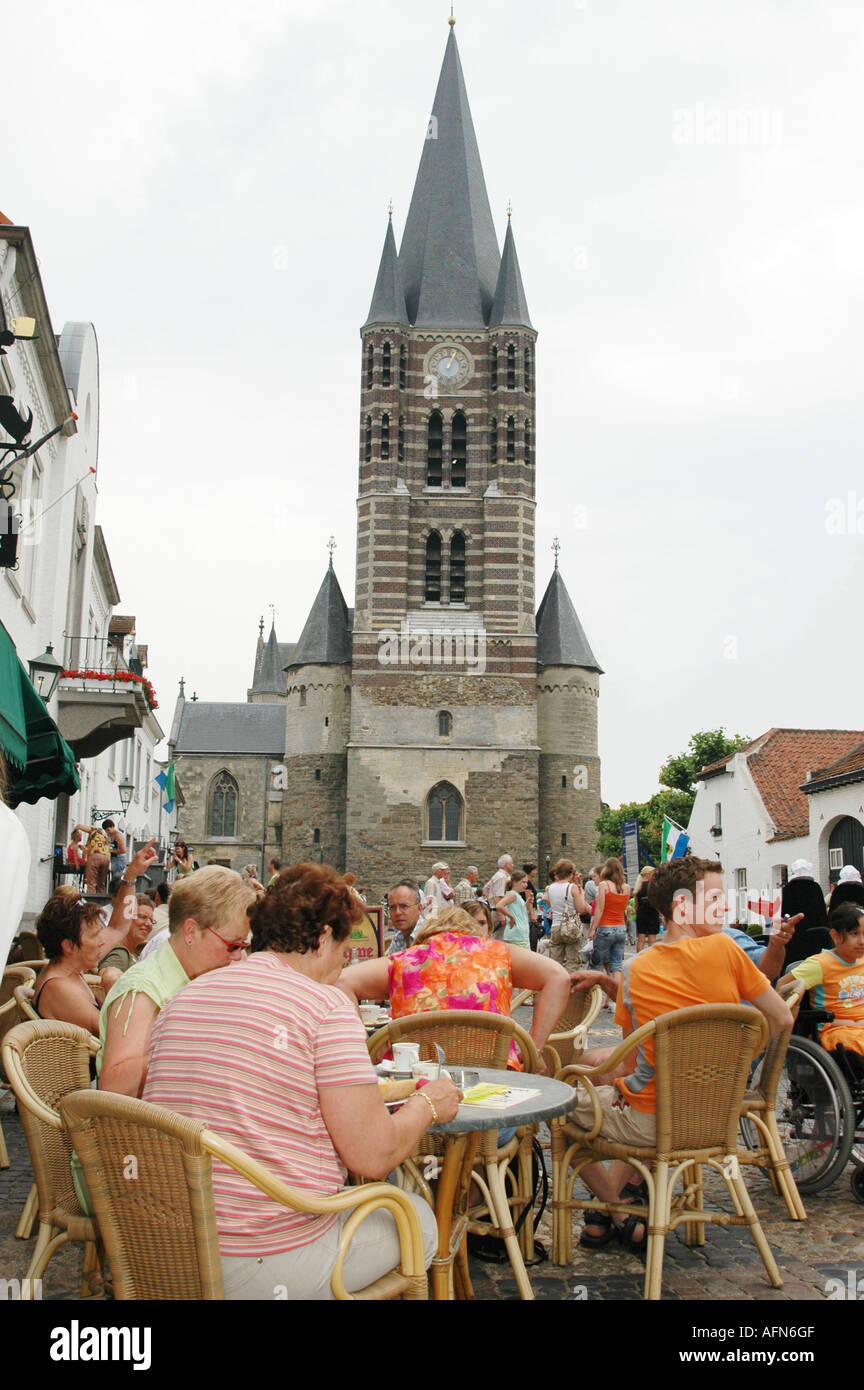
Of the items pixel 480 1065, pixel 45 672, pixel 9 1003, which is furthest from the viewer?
pixel 45 672

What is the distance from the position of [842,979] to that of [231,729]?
180 feet

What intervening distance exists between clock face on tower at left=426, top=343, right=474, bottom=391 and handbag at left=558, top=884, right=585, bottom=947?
32.3 meters

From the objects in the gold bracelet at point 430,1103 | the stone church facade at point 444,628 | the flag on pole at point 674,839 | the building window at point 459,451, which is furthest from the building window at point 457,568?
the gold bracelet at point 430,1103

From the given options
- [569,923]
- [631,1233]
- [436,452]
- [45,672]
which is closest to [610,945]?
[569,923]

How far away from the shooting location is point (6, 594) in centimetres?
1289

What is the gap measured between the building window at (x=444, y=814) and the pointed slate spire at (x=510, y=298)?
18.1 m

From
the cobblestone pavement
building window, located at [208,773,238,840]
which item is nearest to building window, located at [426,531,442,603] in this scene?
building window, located at [208,773,238,840]

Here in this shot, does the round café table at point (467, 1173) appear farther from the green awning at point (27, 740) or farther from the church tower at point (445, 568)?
the church tower at point (445, 568)

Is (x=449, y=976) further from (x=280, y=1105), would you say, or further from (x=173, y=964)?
(x=280, y=1105)

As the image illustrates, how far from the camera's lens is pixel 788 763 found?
28922mm

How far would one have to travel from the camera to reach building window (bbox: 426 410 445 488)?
4350 cm

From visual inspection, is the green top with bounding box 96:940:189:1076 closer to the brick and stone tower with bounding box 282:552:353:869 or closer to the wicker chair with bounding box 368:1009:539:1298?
the wicker chair with bounding box 368:1009:539:1298
